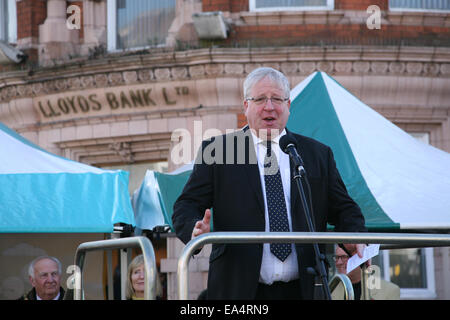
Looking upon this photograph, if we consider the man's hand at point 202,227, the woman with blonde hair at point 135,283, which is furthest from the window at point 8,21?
the man's hand at point 202,227

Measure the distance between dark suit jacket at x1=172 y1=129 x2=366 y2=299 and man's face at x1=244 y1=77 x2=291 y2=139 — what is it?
0.30ft

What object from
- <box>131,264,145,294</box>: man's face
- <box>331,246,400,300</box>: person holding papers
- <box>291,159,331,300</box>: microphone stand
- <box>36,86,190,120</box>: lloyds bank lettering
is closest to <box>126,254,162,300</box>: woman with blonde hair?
<box>131,264,145,294</box>: man's face

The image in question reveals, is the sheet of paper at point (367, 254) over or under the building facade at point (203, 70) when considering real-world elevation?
under

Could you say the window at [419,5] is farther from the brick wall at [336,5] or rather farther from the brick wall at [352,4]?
the brick wall at [352,4]

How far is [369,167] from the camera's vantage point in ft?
23.1

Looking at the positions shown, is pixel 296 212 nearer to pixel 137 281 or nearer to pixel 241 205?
pixel 241 205

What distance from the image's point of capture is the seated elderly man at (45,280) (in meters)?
7.23

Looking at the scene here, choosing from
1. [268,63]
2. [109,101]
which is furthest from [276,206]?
[109,101]

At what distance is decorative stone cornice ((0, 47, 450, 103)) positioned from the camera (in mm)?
11844

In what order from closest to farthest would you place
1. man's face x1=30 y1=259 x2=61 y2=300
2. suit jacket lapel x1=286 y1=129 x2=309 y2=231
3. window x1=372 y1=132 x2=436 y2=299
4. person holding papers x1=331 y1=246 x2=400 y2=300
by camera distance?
1. suit jacket lapel x1=286 y1=129 x2=309 y2=231
2. person holding papers x1=331 y1=246 x2=400 y2=300
3. man's face x1=30 y1=259 x2=61 y2=300
4. window x1=372 y1=132 x2=436 y2=299

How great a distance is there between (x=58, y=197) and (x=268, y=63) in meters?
5.84

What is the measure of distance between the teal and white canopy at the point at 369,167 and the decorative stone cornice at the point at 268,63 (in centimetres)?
358

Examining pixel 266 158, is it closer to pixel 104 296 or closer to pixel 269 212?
pixel 269 212

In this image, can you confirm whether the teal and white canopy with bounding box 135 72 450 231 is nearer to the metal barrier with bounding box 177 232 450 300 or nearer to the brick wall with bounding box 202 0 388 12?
the metal barrier with bounding box 177 232 450 300
